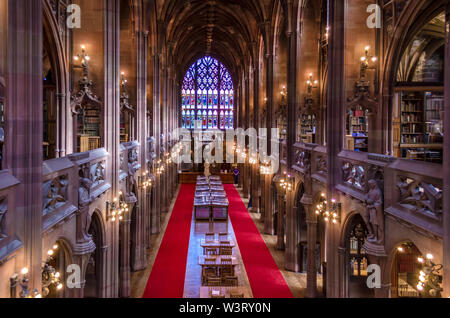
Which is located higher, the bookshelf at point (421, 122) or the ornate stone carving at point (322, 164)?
the bookshelf at point (421, 122)

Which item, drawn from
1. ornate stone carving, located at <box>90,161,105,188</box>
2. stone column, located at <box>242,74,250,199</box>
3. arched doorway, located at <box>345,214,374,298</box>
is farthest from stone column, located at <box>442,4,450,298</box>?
stone column, located at <box>242,74,250,199</box>

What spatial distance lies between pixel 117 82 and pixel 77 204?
477 centimetres

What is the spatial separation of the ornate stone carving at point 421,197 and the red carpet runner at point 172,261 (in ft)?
28.2

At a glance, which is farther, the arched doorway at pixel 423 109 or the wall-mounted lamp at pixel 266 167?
the wall-mounted lamp at pixel 266 167

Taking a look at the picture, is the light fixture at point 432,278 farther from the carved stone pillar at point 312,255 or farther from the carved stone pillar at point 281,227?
the carved stone pillar at point 281,227

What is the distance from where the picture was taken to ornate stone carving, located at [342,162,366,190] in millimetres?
8648

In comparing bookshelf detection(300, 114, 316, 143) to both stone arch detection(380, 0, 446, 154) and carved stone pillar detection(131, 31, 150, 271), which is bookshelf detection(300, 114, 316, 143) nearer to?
carved stone pillar detection(131, 31, 150, 271)

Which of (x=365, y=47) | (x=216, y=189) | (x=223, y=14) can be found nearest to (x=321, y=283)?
(x=365, y=47)

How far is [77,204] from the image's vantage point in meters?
8.16

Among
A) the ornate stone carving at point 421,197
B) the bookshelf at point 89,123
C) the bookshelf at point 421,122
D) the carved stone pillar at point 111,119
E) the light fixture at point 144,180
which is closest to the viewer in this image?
the ornate stone carving at point 421,197

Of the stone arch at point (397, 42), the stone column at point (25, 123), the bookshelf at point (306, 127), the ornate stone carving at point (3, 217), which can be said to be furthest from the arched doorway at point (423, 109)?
the ornate stone carving at point (3, 217)

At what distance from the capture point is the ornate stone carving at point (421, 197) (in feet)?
18.9

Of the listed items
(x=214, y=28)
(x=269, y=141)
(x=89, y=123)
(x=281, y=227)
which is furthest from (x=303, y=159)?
(x=214, y=28)

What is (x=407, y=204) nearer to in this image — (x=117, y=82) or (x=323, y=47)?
(x=117, y=82)
